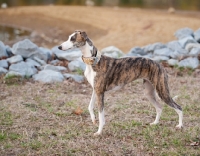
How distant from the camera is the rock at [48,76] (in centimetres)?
893

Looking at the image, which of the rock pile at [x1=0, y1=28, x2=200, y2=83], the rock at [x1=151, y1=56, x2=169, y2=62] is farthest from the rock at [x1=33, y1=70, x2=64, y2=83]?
the rock at [x1=151, y1=56, x2=169, y2=62]

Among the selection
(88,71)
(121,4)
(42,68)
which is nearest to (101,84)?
(88,71)

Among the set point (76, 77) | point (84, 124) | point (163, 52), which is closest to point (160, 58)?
point (163, 52)

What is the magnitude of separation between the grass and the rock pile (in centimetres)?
47

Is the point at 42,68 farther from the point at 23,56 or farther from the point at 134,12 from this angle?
the point at 134,12

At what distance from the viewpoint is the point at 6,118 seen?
6742 mm

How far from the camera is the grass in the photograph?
5621mm

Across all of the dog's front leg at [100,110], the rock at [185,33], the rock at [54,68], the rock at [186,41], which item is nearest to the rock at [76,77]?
the rock at [54,68]

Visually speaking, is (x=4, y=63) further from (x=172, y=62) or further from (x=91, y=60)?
(x=91, y=60)

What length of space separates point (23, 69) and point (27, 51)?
104 centimetres

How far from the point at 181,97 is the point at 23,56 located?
4.01 m

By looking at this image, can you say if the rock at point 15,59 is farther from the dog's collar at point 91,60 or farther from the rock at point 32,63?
the dog's collar at point 91,60

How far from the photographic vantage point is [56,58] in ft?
35.5

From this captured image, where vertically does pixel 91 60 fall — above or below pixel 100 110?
above
